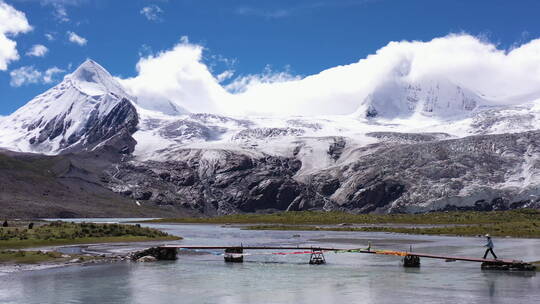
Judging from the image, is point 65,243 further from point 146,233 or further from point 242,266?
point 242,266

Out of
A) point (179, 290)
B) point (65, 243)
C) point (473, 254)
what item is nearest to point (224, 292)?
point (179, 290)

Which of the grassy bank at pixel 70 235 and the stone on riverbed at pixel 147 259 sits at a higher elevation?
the grassy bank at pixel 70 235

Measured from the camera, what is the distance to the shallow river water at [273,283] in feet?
144

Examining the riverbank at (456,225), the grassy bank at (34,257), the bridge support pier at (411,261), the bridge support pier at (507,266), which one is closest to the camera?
the bridge support pier at (507,266)

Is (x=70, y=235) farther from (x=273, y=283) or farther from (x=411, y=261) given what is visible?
(x=411, y=261)

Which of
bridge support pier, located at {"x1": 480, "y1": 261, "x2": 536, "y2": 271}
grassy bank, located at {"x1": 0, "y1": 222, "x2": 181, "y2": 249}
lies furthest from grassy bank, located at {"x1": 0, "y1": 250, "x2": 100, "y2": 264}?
bridge support pier, located at {"x1": 480, "y1": 261, "x2": 536, "y2": 271}

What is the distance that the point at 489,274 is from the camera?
56344 millimetres

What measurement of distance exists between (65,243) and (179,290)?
4455 centimetres

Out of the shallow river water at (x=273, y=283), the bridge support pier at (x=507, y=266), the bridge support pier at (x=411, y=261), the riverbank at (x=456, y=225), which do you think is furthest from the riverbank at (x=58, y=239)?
the riverbank at (x=456, y=225)

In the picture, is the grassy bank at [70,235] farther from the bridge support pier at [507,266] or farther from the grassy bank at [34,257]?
the bridge support pier at [507,266]

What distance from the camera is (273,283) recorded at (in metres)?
51.9

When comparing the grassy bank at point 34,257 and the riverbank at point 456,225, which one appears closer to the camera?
the grassy bank at point 34,257

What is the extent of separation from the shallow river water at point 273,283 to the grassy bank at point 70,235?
23325 mm

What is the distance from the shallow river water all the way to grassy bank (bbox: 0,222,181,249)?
76.5ft
